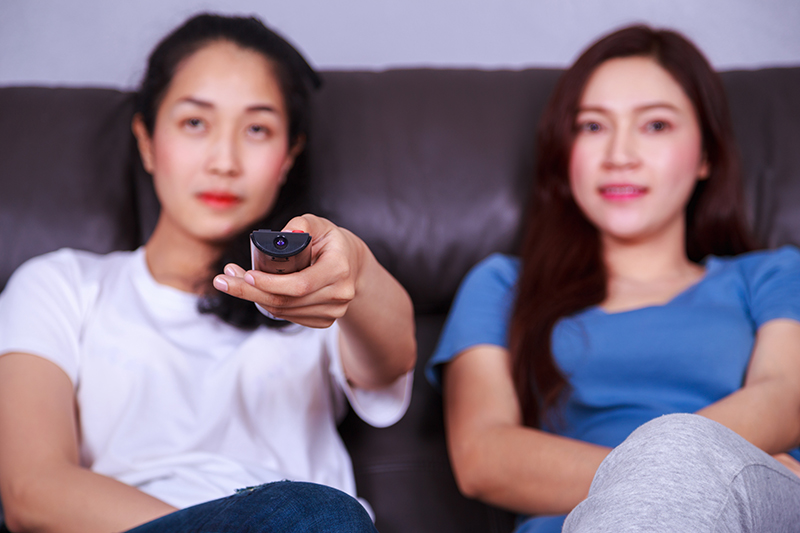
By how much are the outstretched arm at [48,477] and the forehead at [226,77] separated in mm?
489

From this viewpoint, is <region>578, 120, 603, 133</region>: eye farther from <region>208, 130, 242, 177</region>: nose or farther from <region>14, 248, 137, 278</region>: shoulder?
<region>14, 248, 137, 278</region>: shoulder

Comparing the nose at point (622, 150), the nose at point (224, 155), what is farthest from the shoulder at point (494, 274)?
the nose at point (224, 155)

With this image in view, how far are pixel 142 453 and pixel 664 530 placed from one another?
0.70 meters

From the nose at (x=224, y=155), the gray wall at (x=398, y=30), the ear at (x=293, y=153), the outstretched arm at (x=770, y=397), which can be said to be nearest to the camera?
the outstretched arm at (x=770, y=397)

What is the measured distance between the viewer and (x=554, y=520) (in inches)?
34.4

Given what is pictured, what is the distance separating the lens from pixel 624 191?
3.80 feet

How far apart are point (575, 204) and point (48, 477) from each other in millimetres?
1005

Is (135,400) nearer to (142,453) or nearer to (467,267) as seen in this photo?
(142,453)

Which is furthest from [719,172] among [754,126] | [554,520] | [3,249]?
[3,249]

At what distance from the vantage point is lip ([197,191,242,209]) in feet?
3.26

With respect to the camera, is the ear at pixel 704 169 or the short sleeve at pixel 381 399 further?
the ear at pixel 704 169

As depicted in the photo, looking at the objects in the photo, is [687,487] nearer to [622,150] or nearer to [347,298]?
[347,298]

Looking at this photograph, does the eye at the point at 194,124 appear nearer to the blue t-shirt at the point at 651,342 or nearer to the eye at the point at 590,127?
the blue t-shirt at the point at 651,342

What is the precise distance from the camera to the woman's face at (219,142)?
997 millimetres
